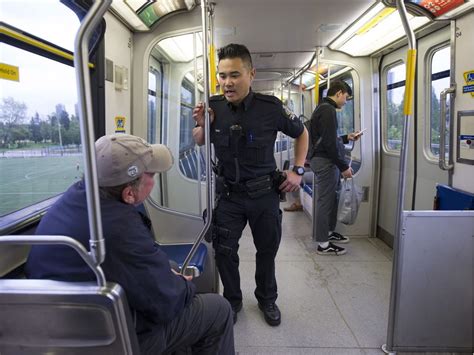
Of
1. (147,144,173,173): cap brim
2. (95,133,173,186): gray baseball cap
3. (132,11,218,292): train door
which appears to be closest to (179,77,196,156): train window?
(132,11,218,292): train door

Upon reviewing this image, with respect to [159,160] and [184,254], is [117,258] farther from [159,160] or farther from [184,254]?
[184,254]

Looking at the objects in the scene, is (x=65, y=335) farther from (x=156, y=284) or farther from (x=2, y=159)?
(x=2, y=159)

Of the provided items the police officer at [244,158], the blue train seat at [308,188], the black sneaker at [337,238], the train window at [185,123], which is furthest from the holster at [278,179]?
the blue train seat at [308,188]

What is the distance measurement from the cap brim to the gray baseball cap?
2 cm

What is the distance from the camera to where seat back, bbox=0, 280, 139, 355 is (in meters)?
0.99

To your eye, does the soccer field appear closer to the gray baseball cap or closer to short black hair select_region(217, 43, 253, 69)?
the gray baseball cap

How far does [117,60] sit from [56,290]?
2183 mm

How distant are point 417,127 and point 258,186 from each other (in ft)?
7.00

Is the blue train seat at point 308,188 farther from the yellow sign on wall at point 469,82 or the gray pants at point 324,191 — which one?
the yellow sign on wall at point 469,82

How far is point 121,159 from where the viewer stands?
1.23 metres

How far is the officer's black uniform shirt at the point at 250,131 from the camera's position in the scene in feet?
7.38

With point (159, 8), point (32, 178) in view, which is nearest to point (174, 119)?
point (159, 8)

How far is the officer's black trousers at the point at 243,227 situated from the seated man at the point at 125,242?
0.94 metres

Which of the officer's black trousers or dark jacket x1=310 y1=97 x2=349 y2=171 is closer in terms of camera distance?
the officer's black trousers
